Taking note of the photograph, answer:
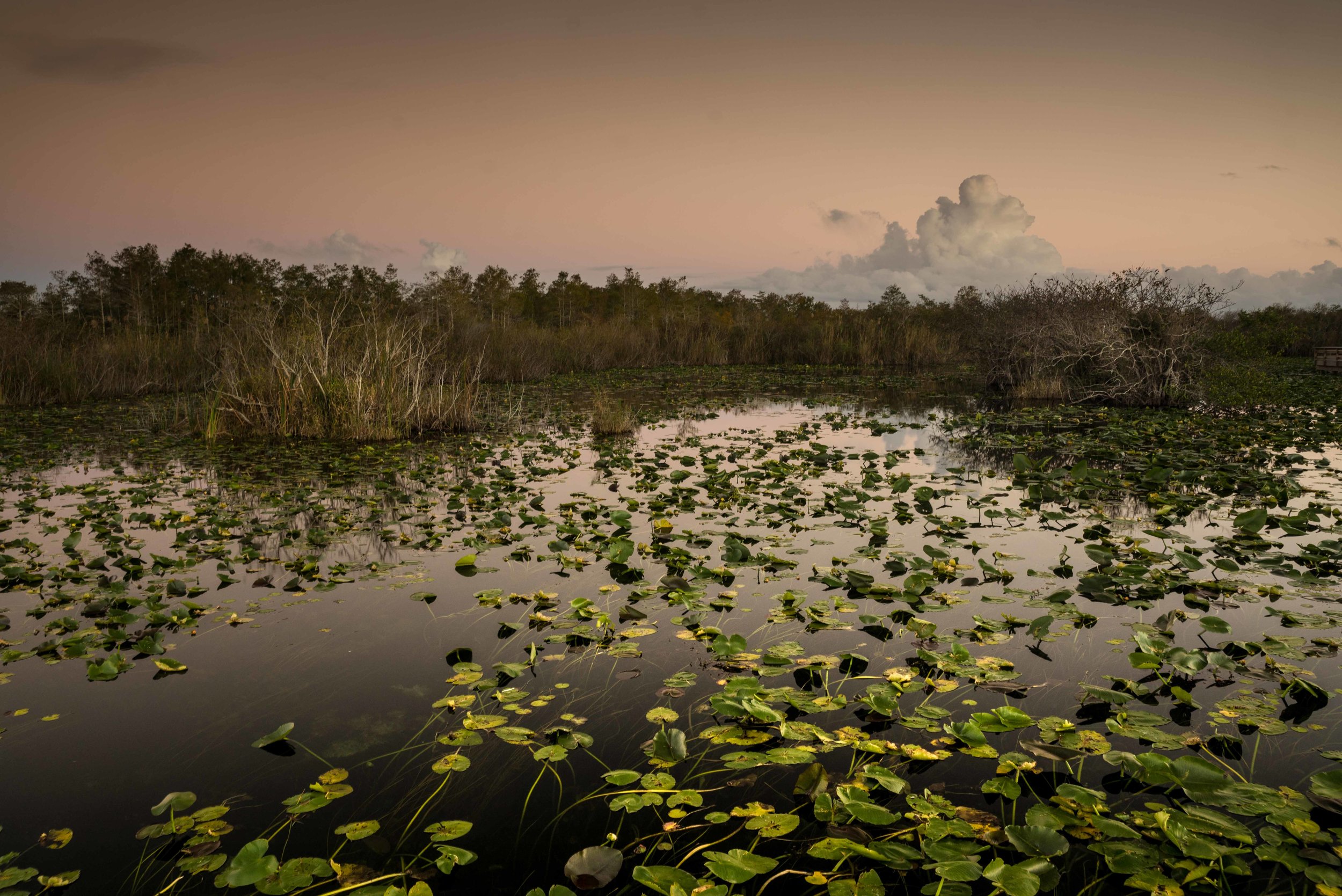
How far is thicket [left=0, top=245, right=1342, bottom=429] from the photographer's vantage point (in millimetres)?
11133

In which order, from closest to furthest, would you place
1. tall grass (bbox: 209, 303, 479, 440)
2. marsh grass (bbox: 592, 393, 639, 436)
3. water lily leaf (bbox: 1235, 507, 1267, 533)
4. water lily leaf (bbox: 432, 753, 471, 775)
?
water lily leaf (bbox: 432, 753, 471, 775)
water lily leaf (bbox: 1235, 507, 1267, 533)
tall grass (bbox: 209, 303, 479, 440)
marsh grass (bbox: 592, 393, 639, 436)

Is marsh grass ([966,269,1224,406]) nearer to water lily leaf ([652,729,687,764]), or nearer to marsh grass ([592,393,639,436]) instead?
marsh grass ([592,393,639,436])

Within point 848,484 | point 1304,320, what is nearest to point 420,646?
point 848,484

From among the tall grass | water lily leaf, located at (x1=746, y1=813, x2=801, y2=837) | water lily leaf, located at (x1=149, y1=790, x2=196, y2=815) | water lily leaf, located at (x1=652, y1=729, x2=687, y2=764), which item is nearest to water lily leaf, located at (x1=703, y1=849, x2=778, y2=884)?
water lily leaf, located at (x1=746, y1=813, x2=801, y2=837)

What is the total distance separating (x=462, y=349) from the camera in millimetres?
19828

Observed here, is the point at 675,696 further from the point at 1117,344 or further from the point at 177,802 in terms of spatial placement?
the point at 1117,344

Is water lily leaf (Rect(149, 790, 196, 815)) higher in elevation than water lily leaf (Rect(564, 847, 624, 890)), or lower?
lower

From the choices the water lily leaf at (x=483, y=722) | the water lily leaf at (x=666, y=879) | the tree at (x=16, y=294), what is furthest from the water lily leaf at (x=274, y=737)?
the tree at (x=16, y=294)

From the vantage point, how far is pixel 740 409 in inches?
620

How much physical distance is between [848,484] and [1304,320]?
56.8 m

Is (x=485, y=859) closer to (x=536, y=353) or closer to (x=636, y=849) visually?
(x=636, y=849)

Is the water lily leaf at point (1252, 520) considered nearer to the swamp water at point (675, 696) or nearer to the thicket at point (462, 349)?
the swamp water at point (675, 696)

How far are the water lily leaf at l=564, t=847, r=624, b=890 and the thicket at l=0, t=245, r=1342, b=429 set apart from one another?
966 centimetres

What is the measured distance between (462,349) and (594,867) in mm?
19032
